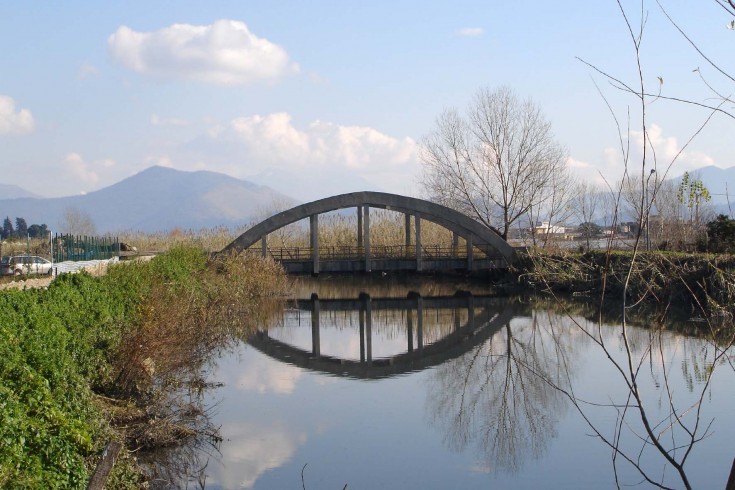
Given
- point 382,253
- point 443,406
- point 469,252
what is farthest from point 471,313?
point 443,406

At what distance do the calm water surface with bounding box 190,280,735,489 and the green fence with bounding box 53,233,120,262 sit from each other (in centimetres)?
778

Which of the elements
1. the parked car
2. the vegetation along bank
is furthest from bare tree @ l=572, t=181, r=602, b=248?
the parked car

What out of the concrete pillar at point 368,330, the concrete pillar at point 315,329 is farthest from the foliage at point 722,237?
the concrete pillar at point 315,329

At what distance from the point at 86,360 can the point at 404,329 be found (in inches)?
558

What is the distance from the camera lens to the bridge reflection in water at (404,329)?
18039mm

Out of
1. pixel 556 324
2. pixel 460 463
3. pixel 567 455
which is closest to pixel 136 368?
pixel 460 463

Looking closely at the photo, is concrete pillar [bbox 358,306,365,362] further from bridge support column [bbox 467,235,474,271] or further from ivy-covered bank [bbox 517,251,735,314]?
bridge support column [bbox 467,235,474,271]

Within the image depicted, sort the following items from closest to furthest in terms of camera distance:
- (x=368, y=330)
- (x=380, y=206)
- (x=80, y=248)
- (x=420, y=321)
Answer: (x=368, y=330), (x=420, y=321), (x=80, y=248), (x=380, y=206)

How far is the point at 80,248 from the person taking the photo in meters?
28.4

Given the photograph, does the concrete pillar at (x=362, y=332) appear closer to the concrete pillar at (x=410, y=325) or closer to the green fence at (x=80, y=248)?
the concrete pillar at (x=410, y=325)

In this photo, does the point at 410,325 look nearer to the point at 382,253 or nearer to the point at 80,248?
the point at 80,248

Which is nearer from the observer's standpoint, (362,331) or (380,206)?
(362,331)

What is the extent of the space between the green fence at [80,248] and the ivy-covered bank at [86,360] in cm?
807

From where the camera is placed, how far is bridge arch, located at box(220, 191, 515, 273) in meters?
34.4
